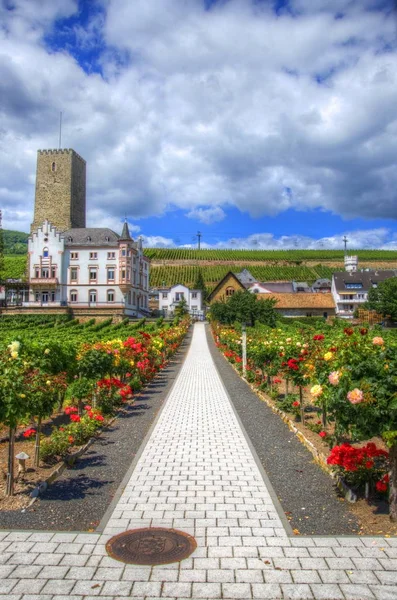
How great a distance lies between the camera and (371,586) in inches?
176

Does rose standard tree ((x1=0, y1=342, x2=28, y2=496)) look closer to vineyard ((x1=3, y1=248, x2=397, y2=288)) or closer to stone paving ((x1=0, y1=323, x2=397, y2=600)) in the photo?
stone paving ((x1=0, y1=323, x2=397, y2=600))

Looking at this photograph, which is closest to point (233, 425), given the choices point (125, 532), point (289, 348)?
point (289, 348)

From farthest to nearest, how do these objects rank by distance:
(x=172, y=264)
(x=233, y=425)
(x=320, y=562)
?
(x=172, y=264), (x=233, y=425), (x=320, y=562)

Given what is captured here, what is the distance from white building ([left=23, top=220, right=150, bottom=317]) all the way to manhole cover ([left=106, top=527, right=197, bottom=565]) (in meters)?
60.2

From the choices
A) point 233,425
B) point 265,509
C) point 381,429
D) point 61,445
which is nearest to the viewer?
point 381,429

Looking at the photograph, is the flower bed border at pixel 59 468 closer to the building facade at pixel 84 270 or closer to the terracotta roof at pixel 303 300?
the building facade at pixel 84 270

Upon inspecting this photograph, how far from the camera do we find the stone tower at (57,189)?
261 feet

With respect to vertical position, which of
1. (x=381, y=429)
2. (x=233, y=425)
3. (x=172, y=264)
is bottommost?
(x=233, y=425)

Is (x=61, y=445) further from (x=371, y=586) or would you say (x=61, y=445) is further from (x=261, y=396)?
(x=261, y=396)

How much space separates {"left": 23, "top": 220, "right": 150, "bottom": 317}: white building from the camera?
66.0 metres

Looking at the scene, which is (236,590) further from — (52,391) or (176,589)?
(52,391)

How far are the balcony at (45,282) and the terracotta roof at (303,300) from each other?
30528mm

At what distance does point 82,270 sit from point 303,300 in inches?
1335

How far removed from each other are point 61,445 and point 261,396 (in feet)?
26.7
